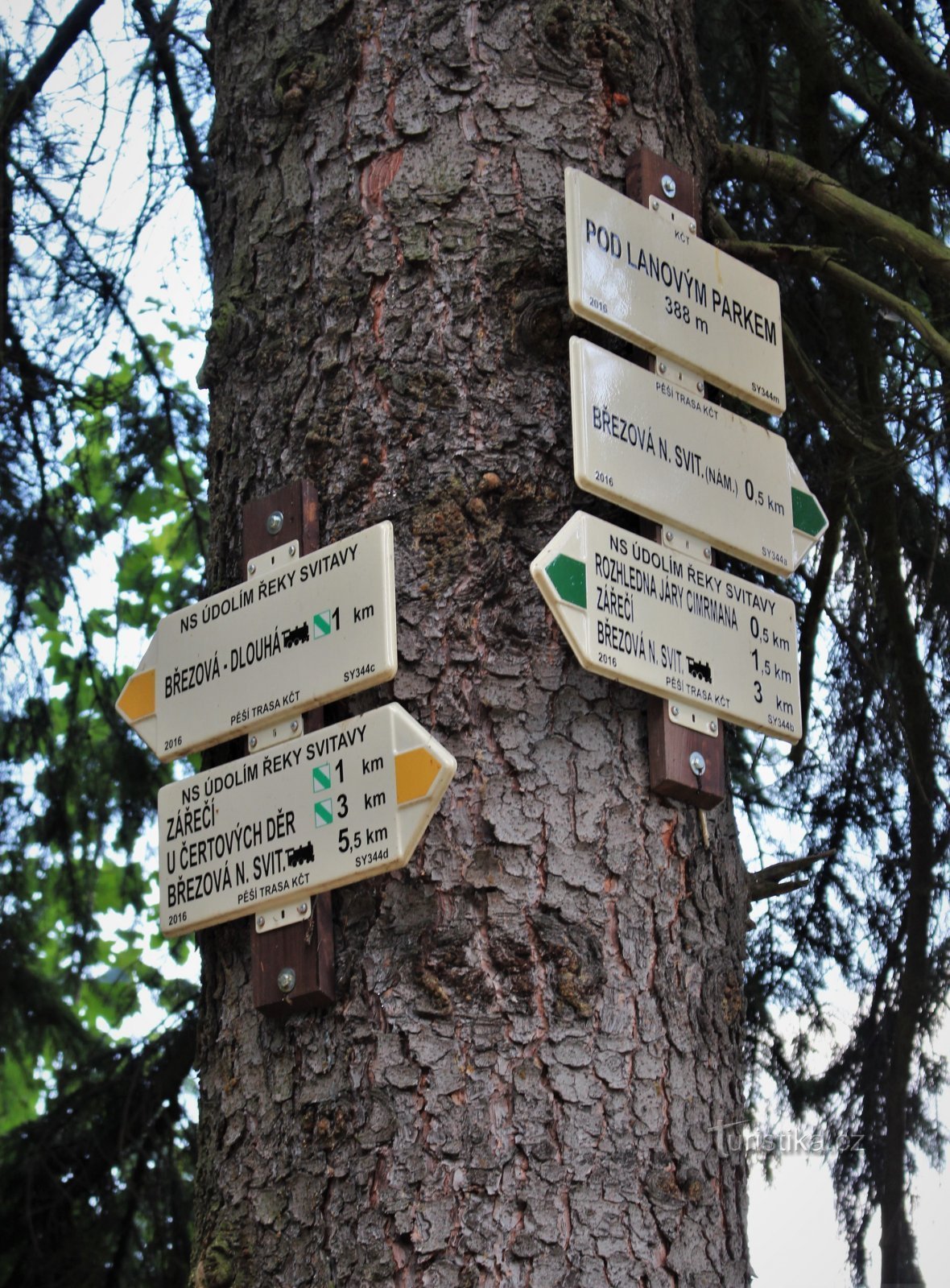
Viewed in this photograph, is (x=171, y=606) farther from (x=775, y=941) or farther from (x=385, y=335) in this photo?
(x=385, y=335)

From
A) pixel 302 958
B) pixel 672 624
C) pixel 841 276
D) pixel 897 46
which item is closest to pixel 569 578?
pixel 672 624

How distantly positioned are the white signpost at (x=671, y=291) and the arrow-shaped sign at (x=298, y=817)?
2.02 feet

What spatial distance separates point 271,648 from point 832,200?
4.21 ft

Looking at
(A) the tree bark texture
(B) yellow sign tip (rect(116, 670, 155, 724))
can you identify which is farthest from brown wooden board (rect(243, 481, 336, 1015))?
(B) yellow sign tip (rect(116, 670, 155, 724))

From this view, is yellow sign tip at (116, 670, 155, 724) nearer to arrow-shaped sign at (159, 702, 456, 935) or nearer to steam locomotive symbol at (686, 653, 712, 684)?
Result: arrow-shaped sign at (159, 702, 456, 935)

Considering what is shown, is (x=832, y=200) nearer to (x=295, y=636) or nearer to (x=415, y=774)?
(x=295, y=636)

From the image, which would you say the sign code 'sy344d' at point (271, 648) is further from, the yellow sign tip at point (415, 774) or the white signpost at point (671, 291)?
the white signpost at point (671, 291)

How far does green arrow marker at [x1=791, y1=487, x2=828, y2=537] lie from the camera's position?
2342 millimetres

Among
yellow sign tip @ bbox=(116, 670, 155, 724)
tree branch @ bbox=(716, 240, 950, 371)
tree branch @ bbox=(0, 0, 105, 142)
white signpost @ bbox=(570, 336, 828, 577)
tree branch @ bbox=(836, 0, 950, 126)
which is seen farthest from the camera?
tree branch @ bbox=(0, 0, 105, 142)

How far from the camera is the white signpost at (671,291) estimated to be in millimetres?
2107

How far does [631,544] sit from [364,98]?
2.43ft

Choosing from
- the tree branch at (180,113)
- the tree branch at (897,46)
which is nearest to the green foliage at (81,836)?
the tree branch at (180,113)

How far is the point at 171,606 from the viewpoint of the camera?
5.99 meters

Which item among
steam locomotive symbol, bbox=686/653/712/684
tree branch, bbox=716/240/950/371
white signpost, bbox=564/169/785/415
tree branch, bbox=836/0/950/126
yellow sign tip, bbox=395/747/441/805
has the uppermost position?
tree branch, bbox=836/0/950/126
